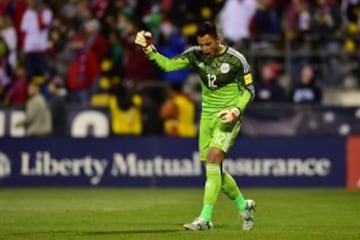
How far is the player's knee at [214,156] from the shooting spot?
13.9 m

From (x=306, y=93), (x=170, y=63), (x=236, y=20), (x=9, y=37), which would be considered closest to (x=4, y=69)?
(x=9, y=37)

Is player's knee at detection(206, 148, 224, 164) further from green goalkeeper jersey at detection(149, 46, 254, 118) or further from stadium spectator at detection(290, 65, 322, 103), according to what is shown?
stadium spectator at detection(290, 65, 322, 103)

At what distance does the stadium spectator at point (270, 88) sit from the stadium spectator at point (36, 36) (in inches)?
204

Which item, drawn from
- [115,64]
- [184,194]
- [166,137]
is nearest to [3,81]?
[115,64]

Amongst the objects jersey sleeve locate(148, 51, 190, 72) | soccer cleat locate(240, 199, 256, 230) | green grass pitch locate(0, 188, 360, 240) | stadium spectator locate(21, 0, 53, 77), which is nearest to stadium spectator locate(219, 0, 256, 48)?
stadium spectator locate(21, 0, 53, 77)

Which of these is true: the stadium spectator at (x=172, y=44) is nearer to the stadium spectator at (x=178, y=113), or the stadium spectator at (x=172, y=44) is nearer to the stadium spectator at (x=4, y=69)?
the stadium spectator at (x=178, y=113)

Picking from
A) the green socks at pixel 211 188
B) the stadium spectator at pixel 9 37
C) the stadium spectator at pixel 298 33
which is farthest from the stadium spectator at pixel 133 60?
the green socks at pixel 211 188

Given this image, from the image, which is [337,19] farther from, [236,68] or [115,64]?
[236,68]

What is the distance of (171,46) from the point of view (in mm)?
26422

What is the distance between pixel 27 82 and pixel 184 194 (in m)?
6.94

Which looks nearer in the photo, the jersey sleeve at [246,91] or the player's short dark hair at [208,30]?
the player's short dark hair at [208,30]

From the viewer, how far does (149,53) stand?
14.3 meters

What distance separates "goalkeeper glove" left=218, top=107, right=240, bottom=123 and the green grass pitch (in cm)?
134

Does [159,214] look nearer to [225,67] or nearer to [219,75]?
[219,75]
